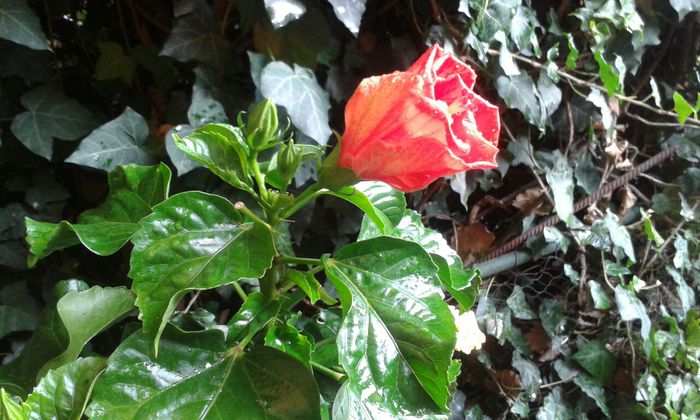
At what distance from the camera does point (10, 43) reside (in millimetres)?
775

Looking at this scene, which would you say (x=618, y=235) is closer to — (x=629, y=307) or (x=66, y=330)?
(x=629, y=307)

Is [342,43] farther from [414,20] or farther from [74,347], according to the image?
[74,347]

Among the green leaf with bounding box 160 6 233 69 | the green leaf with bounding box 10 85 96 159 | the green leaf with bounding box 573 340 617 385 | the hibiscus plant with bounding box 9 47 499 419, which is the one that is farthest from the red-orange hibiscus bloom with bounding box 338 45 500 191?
the green leaf with bounding box 573 340 617 385

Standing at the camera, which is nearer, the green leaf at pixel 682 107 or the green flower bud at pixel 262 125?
the green flower bud at pixel 262 125

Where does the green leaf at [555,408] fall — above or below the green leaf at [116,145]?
below

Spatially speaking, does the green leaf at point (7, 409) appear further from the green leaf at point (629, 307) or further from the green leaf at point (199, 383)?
the green leaf at point (629, 307)

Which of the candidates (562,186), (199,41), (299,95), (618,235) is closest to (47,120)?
(199,41)

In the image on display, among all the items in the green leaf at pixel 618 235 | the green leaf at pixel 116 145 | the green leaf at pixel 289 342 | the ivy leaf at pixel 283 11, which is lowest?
the green leaf at pixel 618 235

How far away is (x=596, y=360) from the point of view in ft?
4.05

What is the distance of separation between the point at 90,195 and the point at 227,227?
0.57 metres

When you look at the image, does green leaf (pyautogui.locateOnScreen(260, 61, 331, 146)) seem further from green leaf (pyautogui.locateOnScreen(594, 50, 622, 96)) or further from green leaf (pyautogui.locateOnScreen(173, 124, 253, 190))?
green leaf (pyautogui.locateOnScreen(594, 50, 622, 96))

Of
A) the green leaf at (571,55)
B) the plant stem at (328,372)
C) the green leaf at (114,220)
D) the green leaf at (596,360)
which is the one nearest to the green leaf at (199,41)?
the green leaf at (114,220)

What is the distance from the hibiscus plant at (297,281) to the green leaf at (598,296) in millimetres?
814

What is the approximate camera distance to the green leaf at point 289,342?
1.64 ft
